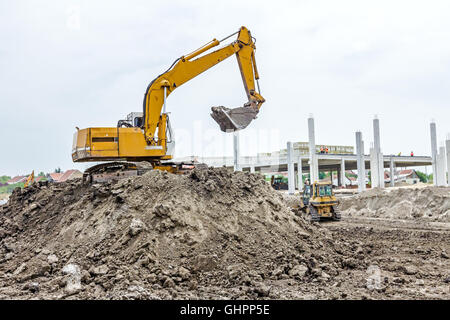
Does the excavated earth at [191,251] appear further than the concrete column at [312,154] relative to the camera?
No

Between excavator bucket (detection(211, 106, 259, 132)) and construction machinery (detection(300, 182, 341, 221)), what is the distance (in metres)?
7.22

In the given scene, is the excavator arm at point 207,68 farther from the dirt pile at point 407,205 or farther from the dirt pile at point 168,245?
the dirt pile at point 407,205

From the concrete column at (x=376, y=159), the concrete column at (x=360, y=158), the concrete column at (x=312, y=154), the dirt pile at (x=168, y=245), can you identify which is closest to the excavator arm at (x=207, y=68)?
the dirt pile at (x=168, y=245)

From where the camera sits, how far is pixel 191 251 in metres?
6.68

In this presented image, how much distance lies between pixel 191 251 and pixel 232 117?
14.0ft

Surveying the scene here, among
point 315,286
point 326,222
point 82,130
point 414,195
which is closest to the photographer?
point 315,286

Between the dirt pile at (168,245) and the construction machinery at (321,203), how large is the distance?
23.1 ft

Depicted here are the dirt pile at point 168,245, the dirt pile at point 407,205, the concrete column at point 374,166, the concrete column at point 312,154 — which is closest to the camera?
the dirt pile at point 168,245

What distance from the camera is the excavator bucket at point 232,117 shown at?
32.2 ft

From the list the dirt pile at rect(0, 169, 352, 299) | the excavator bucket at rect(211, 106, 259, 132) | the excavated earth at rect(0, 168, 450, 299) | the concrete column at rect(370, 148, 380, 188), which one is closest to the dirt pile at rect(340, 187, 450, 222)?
the concrete column at rect(370, 148, 380, 188)
